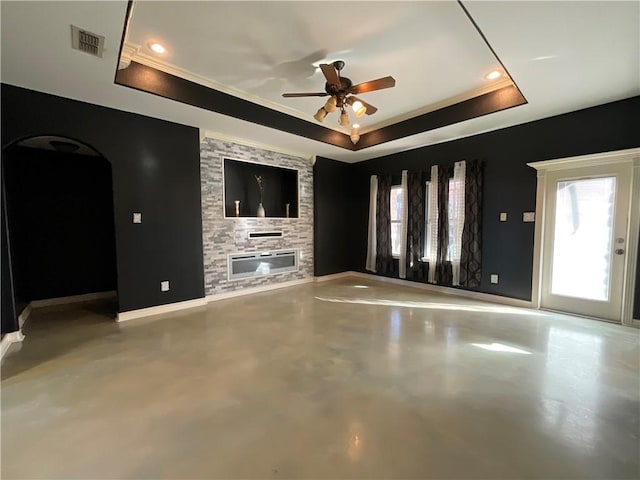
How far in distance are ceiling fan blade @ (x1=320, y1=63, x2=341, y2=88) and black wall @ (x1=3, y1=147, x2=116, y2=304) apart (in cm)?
331

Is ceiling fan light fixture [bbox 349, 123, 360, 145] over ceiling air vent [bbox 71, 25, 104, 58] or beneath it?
over

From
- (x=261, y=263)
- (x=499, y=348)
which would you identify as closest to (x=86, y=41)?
(x=261, y=263)

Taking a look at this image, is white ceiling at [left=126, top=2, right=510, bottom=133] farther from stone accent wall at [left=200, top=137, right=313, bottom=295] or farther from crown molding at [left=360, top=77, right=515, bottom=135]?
stone accent wall at [left=200, top=137, right=313, bottom=295]

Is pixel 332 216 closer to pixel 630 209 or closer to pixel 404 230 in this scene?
pixel 404 230

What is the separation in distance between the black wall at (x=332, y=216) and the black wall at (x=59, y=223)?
137 inches

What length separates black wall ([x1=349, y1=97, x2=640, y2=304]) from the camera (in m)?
3.28

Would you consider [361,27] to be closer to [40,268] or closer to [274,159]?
[274,159]

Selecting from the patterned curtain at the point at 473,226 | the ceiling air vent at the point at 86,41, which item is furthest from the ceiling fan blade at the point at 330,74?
the patterned curtain at the point at 473,226

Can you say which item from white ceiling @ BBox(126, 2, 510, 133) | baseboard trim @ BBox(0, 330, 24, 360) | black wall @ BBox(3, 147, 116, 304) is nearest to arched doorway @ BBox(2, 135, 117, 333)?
black wall @ BBox(3, 147, 116, 304)

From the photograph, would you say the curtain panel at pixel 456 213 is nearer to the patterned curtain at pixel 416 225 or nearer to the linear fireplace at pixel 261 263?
the patterned curtain at pixel 416 225

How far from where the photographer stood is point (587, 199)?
3.54 m

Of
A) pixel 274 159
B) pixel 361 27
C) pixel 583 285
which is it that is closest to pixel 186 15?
pixel 361 27

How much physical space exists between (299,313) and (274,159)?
2.87 metres

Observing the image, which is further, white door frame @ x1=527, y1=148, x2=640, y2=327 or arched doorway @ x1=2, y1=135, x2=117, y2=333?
arched doorway @ x1=2, y1=135, x2=117, y2=333
